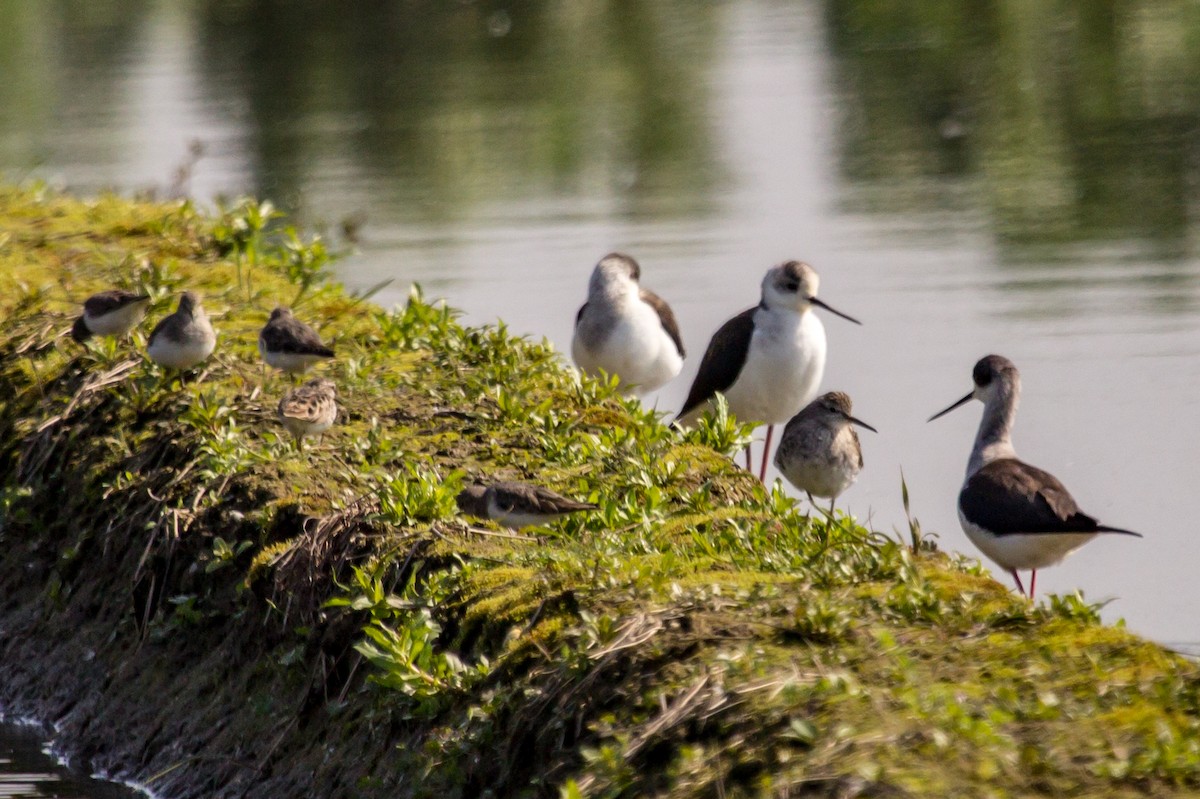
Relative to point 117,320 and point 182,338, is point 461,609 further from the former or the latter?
point 117,320

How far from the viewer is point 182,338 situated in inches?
304

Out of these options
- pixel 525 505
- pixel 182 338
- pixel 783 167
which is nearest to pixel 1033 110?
pixel 783 167

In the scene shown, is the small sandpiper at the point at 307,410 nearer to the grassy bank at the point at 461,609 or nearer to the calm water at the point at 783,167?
the grassy bank at the point at 461,609

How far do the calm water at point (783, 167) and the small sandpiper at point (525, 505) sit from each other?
3098mm

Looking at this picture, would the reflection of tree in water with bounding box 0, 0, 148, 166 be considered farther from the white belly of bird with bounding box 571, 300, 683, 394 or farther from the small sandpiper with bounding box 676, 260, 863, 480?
the small sandpiper with bounding box 676, 260, 863, 480

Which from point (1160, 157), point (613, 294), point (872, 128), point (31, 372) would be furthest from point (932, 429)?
point (872, 128)

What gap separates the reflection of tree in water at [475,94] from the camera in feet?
62.6

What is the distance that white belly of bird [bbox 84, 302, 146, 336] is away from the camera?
8297 millimetres

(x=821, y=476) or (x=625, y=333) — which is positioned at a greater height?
(x=625, y=333)

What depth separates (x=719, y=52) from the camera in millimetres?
25875

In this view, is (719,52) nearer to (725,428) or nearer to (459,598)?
(725,428)

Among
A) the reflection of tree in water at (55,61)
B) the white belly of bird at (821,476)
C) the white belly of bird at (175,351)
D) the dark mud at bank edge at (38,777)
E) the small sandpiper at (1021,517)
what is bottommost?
the dark mud at bank edge at (38,777)

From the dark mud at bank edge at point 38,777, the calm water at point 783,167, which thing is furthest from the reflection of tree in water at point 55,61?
the dark mud at bank edge at point 38,777

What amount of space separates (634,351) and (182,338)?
2974 millimetres
